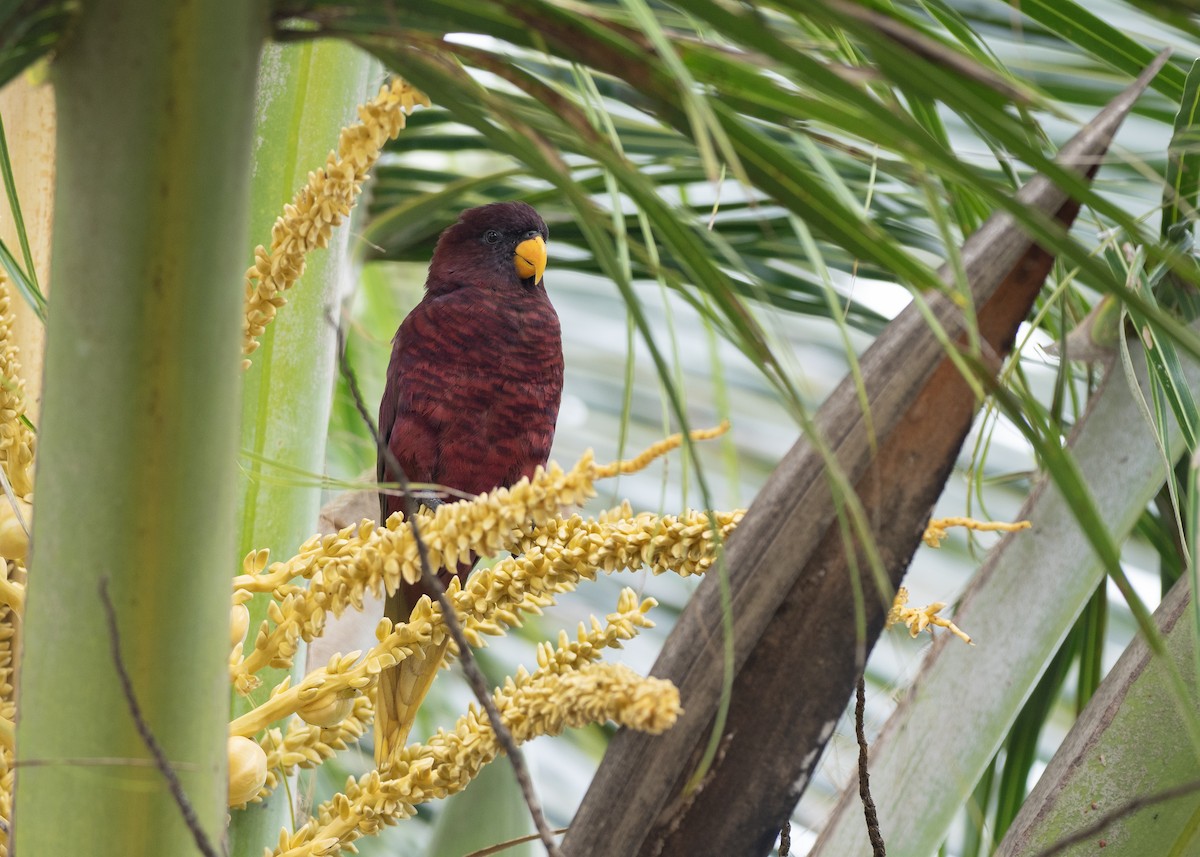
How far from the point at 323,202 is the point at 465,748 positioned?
0.19m

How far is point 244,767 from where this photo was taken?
0.35 metres

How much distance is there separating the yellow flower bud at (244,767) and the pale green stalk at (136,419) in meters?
0.10

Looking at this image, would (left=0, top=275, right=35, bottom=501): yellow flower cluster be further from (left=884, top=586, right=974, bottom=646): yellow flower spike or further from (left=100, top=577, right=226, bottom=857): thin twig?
(left=884, top=586, right=974, bottom=646): yellow flower spike

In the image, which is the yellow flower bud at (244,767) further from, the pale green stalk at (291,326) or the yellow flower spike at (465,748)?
the pale green stalk at (291,326)

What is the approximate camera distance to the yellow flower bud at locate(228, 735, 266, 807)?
0.35 metres

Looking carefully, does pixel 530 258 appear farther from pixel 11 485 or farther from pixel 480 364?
pixel 11 485

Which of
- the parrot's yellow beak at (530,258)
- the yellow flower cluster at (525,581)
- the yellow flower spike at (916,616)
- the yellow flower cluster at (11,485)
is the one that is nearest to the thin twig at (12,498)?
the yellow flower cluster at (11,485)

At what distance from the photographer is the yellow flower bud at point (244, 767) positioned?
1.15 ft

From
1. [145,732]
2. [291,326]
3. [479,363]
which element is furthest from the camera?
[479,363]

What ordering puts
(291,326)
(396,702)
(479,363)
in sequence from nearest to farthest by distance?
(396,702)
(291,326)
(479,363)

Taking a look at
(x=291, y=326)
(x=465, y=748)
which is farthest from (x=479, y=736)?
(x=291, y=326)

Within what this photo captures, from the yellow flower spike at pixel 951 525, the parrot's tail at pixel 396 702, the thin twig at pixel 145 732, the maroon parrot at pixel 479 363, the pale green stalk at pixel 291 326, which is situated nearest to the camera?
the thin twig at pixel 145 732

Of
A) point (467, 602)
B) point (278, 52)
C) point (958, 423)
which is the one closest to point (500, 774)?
point (467, 602)

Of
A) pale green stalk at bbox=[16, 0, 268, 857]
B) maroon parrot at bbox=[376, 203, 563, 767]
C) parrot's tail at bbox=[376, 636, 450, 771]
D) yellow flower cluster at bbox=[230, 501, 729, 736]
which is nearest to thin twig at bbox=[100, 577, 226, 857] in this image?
pale green stalk at bbox=[16, 0, 268, 857]
